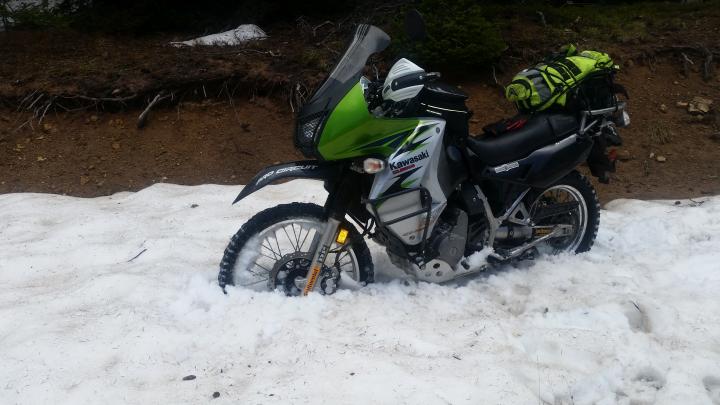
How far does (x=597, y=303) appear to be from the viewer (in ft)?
12.2

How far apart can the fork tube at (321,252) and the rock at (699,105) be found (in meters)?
5.11

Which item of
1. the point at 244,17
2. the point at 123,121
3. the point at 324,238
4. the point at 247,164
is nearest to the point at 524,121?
the point at 324,238

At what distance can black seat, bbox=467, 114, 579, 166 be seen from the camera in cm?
388

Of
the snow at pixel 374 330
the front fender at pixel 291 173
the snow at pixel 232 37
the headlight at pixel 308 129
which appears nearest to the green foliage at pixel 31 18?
the snow at pixel 232 37

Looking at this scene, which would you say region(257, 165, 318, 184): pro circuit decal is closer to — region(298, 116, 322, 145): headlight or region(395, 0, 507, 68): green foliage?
region(298, 116, 322, 145): headlight

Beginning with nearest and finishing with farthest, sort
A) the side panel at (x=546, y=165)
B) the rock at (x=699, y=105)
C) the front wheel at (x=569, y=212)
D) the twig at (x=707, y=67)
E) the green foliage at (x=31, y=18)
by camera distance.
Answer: the side panel at (x=546, y=165)
the front wheel at (x=569, y=212)
the rock at (x=699, y=105)
the twig at (x=707, y=67)
the green foliage at (x=31, y=18)

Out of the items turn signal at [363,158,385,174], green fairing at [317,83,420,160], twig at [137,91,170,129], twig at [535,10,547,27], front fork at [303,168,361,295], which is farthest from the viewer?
twig at [535,10,547,27]

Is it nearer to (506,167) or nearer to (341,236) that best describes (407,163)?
(341,236)

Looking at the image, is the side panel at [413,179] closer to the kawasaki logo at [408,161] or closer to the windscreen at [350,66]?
the kawasaki logo at [408,161]

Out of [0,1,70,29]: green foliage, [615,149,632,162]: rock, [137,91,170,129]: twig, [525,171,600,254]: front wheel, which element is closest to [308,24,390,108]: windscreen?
[525,171,600,254]: front wheel

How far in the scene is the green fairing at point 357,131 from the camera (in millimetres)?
3436

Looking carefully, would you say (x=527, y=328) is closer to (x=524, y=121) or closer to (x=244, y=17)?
(x=524, y=121)

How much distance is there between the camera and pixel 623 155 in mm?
6598

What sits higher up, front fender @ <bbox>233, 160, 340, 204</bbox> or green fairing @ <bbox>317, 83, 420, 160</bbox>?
green fairing @ <bbox>317, 83, 420, 160</bbox>
